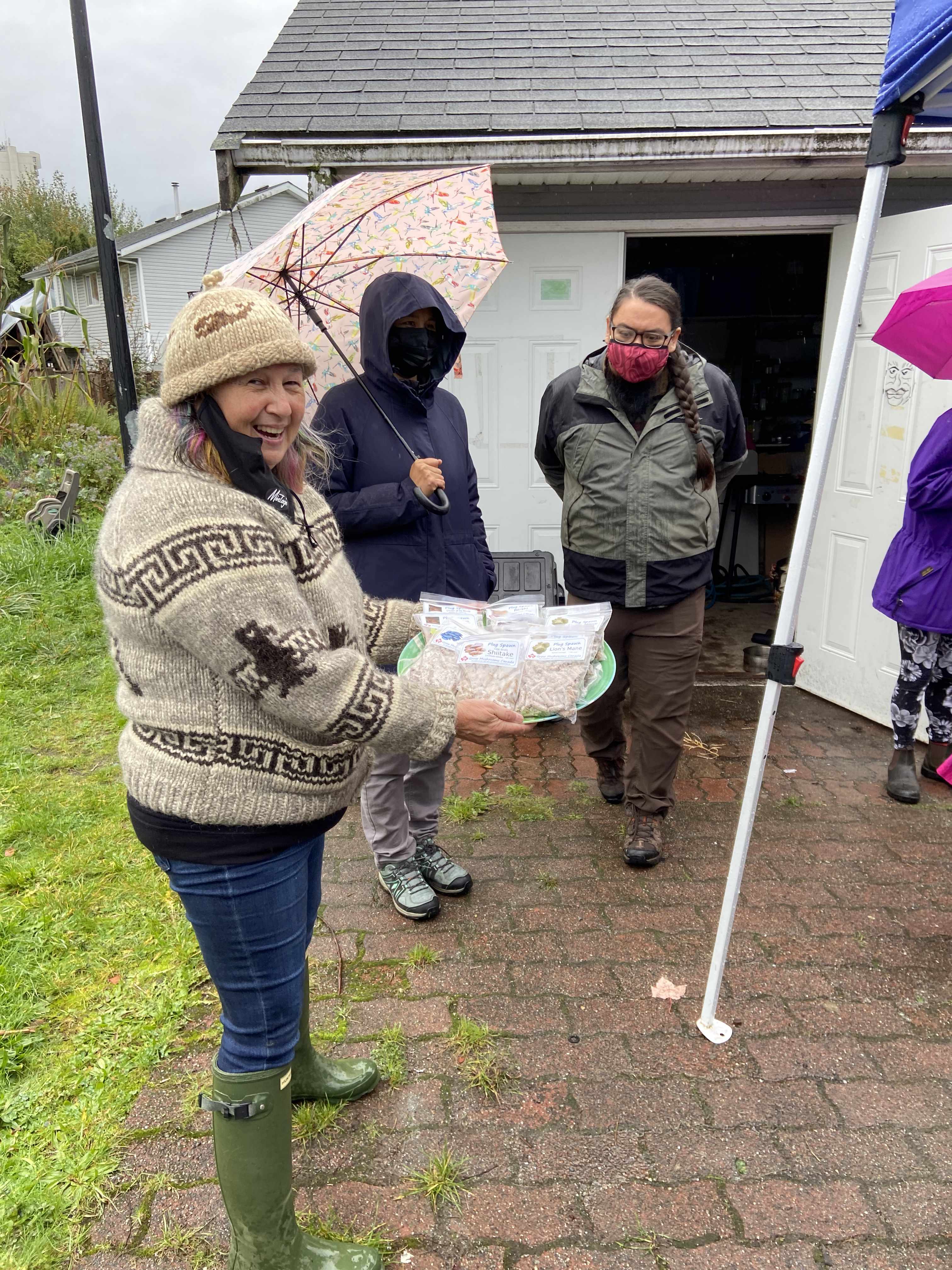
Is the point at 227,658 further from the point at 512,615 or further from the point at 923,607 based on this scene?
the point at 923,607

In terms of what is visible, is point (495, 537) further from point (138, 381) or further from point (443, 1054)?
point (138, 381)

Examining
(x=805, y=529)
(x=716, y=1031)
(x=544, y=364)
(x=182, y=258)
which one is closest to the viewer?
(x=805, y=529)

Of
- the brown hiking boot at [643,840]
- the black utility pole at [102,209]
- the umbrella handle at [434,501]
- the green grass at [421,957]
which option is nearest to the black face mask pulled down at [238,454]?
the umbrella handle at [434,501]

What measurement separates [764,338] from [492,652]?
23.4 ft

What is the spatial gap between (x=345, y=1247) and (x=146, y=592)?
149cm

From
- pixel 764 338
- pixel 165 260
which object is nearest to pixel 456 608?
pixel 764 338

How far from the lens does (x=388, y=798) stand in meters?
3.02

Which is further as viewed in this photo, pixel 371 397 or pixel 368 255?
pixel 368 255

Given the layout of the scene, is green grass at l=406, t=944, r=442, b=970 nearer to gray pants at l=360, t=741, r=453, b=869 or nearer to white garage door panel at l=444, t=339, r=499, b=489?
gray pants at l=360, t=741, r=453, b=869

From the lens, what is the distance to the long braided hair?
9.94 ft

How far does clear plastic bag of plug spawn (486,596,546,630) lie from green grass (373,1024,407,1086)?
1309mm

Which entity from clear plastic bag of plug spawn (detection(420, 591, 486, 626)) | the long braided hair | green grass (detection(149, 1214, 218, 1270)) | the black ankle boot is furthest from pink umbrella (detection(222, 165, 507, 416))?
the black ankle boot

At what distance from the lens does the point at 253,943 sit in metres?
1.59

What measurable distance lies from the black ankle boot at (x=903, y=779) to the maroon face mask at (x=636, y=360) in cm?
223
